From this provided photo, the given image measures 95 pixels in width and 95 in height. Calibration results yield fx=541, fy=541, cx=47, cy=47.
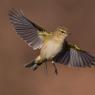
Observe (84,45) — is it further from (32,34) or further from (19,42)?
(32,34)

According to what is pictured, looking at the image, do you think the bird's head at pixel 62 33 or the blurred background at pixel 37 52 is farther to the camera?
the blurred background at pixel 37 52

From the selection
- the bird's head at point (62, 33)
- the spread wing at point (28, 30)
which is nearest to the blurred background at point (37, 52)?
the spread wing at point (28, 30)

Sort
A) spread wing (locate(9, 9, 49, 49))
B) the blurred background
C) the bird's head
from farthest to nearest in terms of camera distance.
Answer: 1. the blurred background
2. spread wing (locate(9, 9, 49, 49))
3. the bird's head

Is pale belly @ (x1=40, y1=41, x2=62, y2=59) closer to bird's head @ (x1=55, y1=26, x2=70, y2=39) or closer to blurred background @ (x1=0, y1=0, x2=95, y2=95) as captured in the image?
bird's head @ (x1=55, y1=26, x2=70, y2=39)

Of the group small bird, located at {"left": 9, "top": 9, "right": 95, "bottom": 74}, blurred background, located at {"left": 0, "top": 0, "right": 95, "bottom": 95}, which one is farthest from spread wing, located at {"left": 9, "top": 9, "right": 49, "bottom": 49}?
blurred background, located at {"left": 0, "top": 0, "right": 95, "bottom": 95}

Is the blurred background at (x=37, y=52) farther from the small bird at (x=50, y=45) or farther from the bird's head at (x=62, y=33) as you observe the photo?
the bird's head at (x=62, y=33)

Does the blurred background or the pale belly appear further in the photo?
the blurred background
